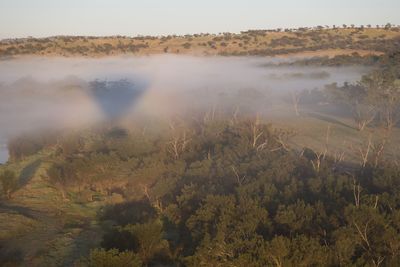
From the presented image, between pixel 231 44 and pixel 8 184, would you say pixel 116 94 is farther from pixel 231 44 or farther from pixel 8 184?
pixel 8 184

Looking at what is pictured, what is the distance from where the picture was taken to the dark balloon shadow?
57.7 metres

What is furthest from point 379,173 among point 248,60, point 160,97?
point 248,60

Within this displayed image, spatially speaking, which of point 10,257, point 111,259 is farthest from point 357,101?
point 10,257

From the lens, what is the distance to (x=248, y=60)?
88.3 m

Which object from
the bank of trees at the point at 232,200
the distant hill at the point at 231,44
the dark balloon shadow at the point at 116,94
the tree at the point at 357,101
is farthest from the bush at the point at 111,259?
the distant hill at the point at 231,44

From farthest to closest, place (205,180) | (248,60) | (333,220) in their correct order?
A: (248,60)
(205,180)
(333,220)

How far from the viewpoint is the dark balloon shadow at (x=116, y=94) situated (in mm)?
57719

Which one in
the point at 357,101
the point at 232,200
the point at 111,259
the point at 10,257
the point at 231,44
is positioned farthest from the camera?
the point at 231,44

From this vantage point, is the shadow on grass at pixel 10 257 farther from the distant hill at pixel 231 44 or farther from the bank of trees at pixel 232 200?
the distant hill at pixel 231 44

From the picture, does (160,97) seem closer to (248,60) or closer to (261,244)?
(248,60)

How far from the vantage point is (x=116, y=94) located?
70.9 metres

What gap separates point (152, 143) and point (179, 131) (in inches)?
129

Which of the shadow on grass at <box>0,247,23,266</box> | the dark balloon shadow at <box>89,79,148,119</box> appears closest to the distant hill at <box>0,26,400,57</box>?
the dark balloon shadow at <box>89,79,148,119</box>

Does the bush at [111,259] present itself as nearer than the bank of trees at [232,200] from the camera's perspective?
Yes
